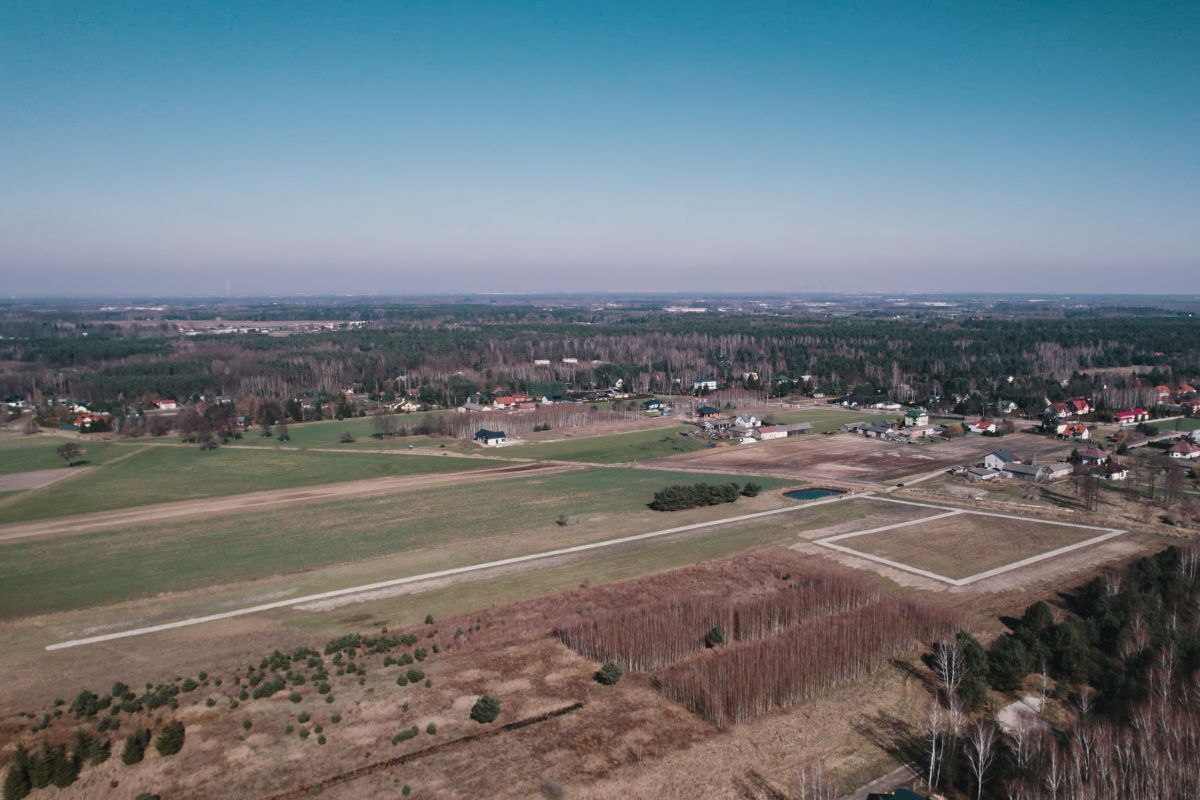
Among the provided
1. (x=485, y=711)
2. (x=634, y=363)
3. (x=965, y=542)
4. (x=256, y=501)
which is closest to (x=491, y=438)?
(x=256, y=501)

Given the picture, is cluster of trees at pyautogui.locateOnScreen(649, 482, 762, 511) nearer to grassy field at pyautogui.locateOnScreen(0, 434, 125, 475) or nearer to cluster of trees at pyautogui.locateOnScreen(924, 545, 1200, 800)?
cluster of trees at pyautogui.locateOnScreen(924, 545, 1200, 800)

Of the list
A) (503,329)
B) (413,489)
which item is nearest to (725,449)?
(413,489)

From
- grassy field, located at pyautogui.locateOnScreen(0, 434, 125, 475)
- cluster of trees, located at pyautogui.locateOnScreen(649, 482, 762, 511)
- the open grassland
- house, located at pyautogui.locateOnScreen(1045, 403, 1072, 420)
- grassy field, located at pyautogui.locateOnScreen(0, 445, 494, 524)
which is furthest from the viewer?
house, located at pyautogui.locateOnScreen(1045, 403, 1072, 420)

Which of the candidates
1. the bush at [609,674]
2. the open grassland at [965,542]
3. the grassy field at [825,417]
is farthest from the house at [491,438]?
the bush at [609,674]

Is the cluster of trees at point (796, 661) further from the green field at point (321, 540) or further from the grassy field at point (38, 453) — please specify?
the grassy field at point (38, 453)

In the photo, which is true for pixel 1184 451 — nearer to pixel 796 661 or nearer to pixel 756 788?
pixel 796 661

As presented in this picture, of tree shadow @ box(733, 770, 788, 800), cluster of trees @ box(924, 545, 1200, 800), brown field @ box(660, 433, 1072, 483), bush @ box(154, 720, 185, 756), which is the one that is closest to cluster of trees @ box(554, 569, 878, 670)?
cluster of trees @ box(924, 545, 1200, 800)
